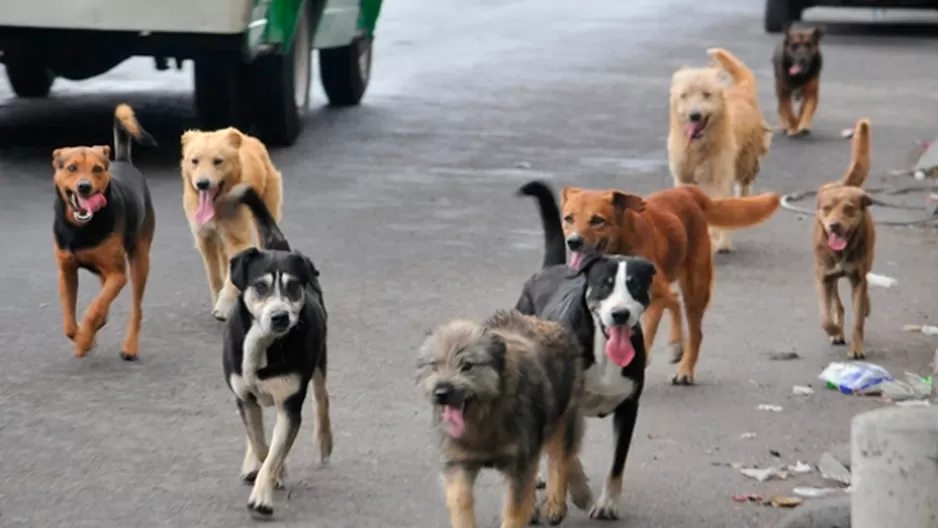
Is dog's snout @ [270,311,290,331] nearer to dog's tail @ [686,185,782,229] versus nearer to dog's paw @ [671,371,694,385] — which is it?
dog's paw @ [671,371,694,385]

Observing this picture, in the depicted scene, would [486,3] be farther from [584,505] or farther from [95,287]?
[584,505]

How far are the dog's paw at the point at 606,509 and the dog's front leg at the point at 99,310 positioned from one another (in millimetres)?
3165

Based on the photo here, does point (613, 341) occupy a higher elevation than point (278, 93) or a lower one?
higher

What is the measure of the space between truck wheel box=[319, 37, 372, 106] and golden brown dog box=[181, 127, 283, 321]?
335 inches

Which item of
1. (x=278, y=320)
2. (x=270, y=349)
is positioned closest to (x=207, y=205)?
(x=270, y=349)

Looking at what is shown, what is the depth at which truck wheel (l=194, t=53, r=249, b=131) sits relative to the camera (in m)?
15.5

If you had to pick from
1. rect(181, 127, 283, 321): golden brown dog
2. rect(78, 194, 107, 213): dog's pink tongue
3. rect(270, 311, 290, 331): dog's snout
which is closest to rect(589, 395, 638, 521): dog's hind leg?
rect(270, 311, 290, 331): dog's snout

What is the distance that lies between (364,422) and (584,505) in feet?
4.83

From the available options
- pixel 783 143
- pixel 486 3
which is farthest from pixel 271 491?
pixel 486 3

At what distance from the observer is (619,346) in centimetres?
634

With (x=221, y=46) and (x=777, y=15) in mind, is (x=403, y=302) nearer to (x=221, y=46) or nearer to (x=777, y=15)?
(x=221, y=46)

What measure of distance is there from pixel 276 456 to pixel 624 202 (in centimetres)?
237

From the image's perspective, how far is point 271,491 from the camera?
21.0ft

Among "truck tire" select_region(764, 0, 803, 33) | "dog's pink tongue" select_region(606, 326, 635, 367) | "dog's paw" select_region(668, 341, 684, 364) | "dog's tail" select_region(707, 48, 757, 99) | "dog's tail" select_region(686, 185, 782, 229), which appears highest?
"dog's pink tongue" select_region(606, 326, 635, 367)
